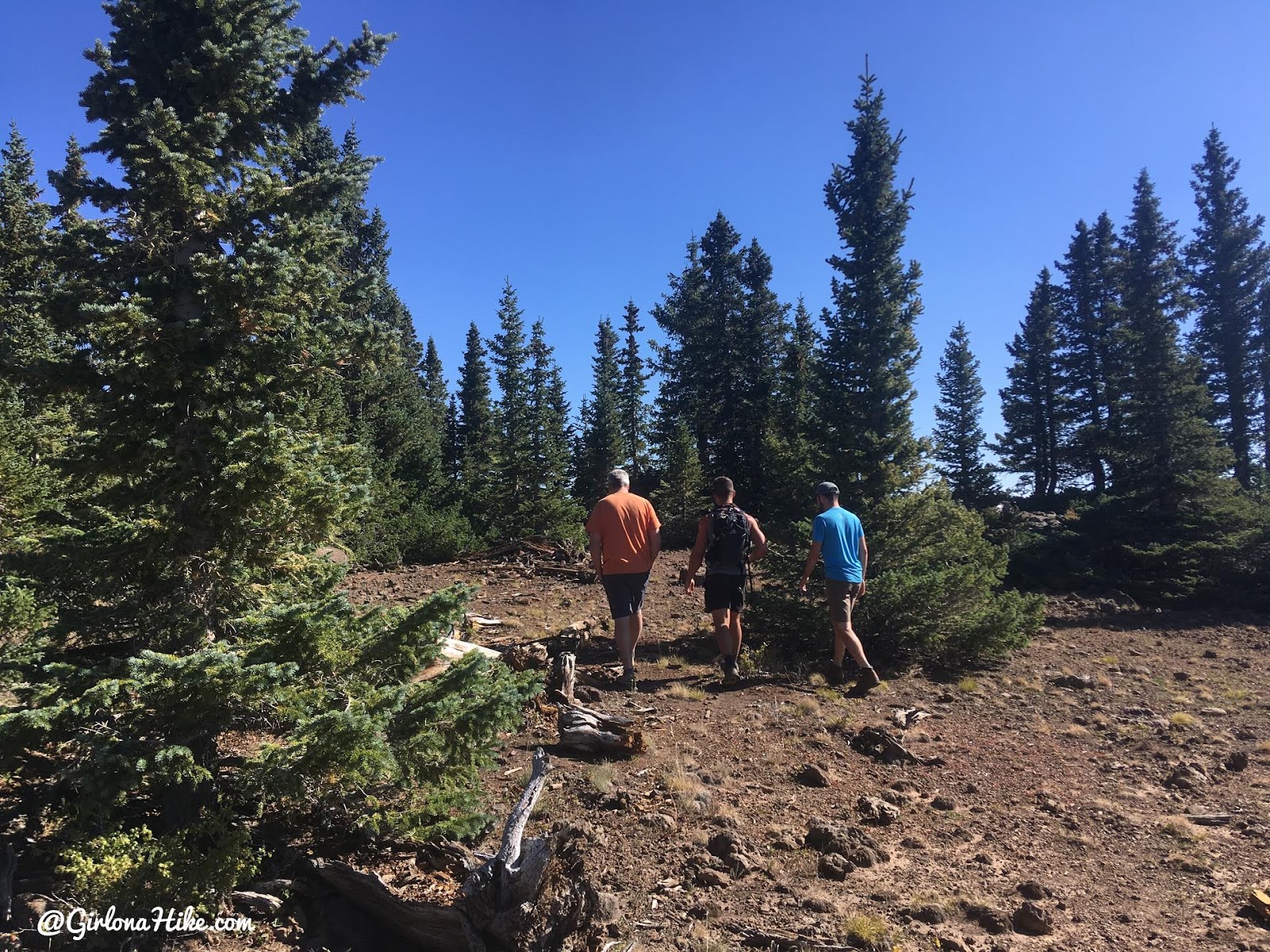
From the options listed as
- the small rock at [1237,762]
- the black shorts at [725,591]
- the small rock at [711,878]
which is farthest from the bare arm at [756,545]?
the small rock at [1237,762]

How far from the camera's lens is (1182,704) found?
7992 mm

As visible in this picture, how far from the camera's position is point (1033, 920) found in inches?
143

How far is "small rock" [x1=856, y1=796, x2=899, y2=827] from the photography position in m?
4.73

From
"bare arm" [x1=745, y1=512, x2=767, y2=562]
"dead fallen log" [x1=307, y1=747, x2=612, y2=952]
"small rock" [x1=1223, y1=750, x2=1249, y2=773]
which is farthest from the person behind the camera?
"bare arm" [x1=745, y1=512, x2=767, y2=562]

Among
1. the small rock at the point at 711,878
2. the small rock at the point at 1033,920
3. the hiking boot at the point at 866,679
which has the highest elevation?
the hiking boot at the point at 866,679

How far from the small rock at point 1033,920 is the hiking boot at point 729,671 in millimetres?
3798

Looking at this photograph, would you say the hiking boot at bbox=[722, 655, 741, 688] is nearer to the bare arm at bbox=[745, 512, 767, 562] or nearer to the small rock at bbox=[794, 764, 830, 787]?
the bare arm at bbox=[745, 512, 767, 562]

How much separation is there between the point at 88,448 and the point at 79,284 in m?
1.07

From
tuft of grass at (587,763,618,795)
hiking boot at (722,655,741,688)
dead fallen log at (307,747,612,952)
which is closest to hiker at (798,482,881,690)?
hiking boot at (722,655,741,688)

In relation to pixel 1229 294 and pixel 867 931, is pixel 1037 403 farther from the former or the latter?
pixel 867 931

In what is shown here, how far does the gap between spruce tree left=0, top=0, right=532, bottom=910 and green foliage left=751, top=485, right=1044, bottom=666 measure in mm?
5088

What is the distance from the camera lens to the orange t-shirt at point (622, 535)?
6.95m

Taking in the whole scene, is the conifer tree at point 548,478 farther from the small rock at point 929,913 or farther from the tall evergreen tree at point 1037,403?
the tall evergreen tree at point 1037,403

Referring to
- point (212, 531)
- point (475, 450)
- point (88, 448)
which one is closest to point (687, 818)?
point (212, 531)
